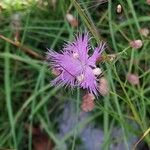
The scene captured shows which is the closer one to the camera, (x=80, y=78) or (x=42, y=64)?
(x=80, y=78)

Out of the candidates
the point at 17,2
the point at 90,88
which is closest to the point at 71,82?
the point at 90,88

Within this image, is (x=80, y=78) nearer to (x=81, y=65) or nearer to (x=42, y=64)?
(x=81, y=65)

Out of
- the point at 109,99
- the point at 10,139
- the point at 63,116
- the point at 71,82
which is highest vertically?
the point at 71,82

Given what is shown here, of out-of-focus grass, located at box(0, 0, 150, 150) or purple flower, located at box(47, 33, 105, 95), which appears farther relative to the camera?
out-of-focus grass, located at box(0, 0, 150, 150)

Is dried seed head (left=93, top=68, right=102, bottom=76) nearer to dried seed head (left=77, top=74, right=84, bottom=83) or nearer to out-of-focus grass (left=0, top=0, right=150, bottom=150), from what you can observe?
dried seed head (left=77, top=74, right=84, bottom=83)

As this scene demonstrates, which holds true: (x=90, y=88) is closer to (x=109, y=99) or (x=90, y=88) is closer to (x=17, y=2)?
(x=109, y=99)

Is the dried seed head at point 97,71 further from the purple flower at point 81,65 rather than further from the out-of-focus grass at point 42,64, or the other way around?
the out-of-focus grass at point 42,64

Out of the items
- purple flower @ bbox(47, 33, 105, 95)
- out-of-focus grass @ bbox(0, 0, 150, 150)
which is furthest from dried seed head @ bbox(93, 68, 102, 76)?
out-of-focus grass @ bbox(0, 0, 150, 150)

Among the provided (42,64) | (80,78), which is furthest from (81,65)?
(42,64)

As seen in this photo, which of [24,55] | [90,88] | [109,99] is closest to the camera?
[90,88]

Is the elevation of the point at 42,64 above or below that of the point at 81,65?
below

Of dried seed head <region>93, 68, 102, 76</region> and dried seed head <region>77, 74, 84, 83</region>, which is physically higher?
dried seed head <region>93, 68, 102, 76</region>
